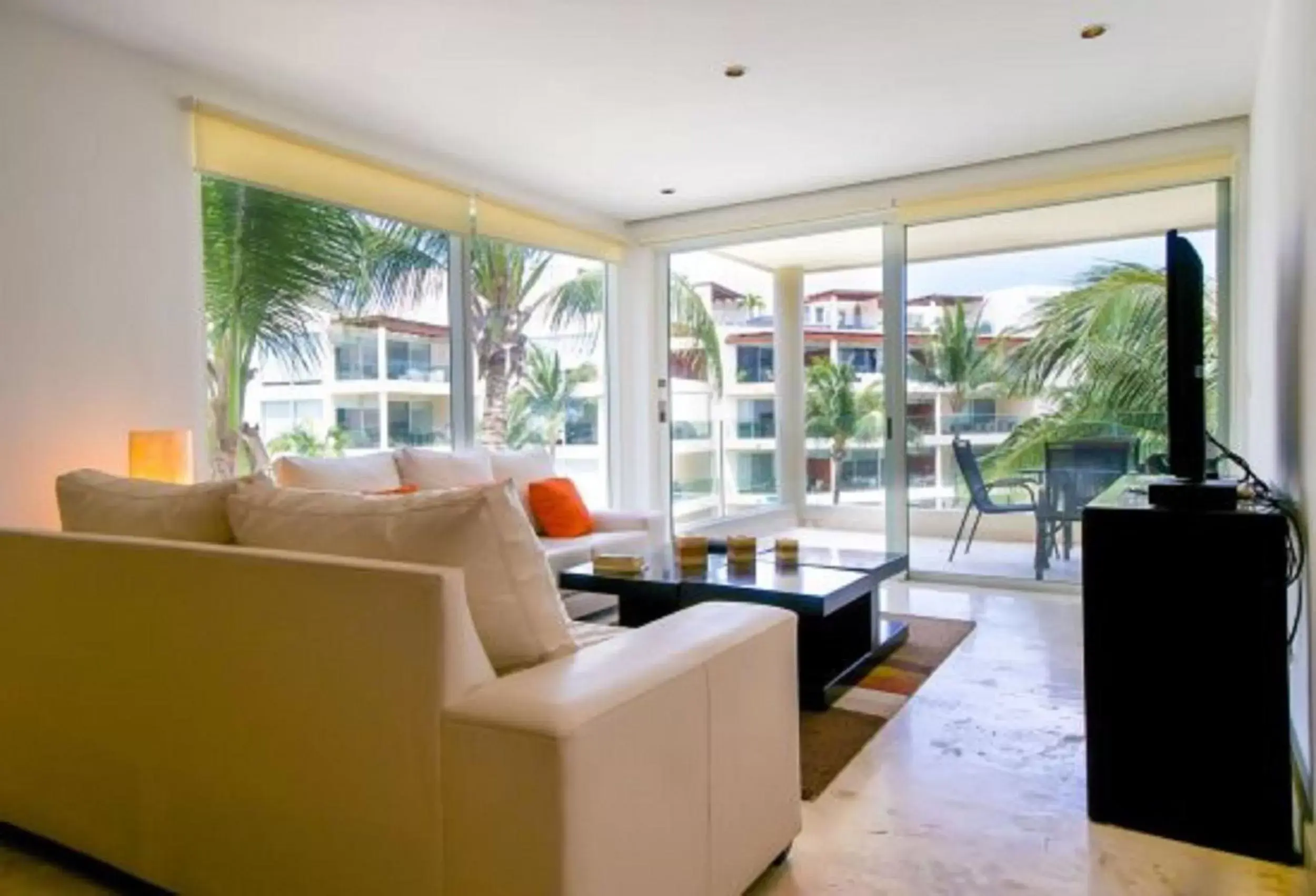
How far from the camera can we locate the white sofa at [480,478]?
3.53m

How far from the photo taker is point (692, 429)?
20.5 ft

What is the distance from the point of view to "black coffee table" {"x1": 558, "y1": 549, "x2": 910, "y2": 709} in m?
2.79

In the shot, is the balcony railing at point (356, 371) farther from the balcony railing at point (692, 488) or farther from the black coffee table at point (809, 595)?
the balcony railing at point (692, 488)

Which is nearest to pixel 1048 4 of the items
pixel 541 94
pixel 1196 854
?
pixel 541 94

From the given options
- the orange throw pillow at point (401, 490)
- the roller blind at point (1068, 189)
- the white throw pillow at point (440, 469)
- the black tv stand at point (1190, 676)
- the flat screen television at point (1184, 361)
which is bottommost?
Result: the black tv stand at point (1190, 676)

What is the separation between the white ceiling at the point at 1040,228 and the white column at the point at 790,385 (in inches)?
19.7

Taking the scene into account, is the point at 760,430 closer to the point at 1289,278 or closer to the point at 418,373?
the point at 418,373

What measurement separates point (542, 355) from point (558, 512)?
143 cm

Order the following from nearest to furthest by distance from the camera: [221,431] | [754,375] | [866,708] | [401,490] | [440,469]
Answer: [866,708] → [221,431] → [401,490] → [440,469] → [754,375]

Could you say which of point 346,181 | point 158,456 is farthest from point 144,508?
point 346,181

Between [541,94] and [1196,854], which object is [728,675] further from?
[541,94]

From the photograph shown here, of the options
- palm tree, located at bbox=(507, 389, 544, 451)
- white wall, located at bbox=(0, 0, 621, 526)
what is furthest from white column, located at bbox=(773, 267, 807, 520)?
white wall, located at bbox=(0, 0, 621, 526)

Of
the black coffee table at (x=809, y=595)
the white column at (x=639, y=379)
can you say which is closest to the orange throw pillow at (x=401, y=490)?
the black coffee table at (x=809, y=595)

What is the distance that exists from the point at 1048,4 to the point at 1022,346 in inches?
90.3
